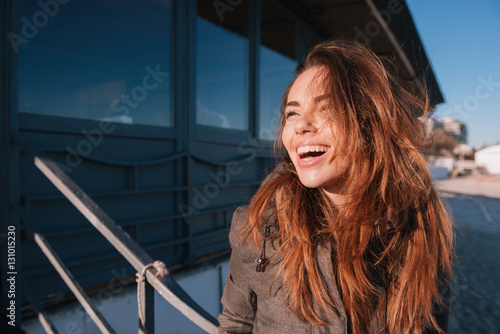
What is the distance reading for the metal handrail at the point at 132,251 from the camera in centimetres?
92

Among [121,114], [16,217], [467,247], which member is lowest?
[467,247]

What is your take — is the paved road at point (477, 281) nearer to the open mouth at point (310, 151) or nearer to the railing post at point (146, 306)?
the open mouth at point (310, 151)

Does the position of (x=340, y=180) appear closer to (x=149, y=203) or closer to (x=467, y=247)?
(x=149, y=203)

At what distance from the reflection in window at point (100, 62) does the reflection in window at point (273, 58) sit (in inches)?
68.1

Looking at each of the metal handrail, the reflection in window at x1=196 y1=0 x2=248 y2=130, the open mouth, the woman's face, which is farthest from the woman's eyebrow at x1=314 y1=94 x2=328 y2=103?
the reflection in window at x1=196 y1=0 x2=248 y2=130

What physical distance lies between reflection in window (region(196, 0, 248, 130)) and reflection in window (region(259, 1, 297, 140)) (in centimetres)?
47

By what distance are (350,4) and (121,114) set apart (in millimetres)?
3518

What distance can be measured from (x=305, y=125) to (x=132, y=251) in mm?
741

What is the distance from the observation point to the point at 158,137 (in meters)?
2.86

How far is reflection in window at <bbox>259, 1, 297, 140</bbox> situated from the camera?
443 centimetres

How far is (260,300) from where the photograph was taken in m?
1.09

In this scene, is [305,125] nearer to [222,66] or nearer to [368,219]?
[368,219]

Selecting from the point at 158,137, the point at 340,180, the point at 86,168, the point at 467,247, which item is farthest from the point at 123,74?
the point at 467,247

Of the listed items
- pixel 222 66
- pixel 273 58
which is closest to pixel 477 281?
pixel 273 58
